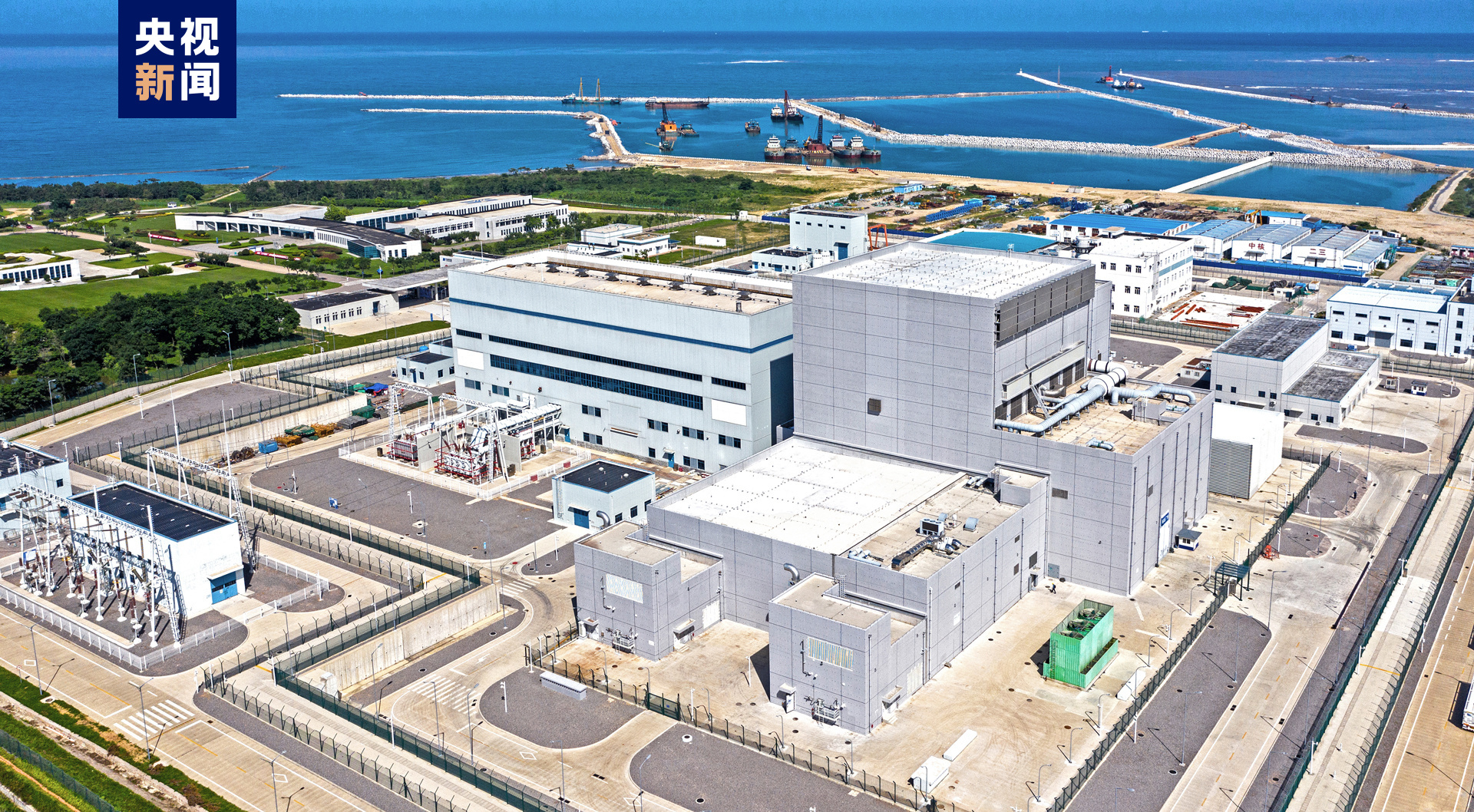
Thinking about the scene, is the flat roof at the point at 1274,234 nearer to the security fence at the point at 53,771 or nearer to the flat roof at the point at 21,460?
the flat roof at the point at 21,460

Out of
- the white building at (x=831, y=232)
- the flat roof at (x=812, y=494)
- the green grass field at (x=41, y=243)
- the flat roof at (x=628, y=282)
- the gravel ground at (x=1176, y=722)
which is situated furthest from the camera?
the green grass field at (x=41, y=243)

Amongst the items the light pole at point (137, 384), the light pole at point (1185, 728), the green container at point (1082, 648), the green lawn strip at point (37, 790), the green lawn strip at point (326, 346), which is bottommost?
the green lawn strip at point (37, 790)

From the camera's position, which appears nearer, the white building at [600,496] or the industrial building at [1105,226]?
the white building at [600,496]

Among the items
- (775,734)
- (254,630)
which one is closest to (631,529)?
(775,734)

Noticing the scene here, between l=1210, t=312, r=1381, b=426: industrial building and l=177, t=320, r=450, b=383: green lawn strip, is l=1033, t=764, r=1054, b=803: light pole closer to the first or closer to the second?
l=1210, t=312, r=1381, b=426: industrial building

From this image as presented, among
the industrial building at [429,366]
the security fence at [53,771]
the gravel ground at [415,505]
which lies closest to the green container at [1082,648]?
the gravel ground at [415,505]

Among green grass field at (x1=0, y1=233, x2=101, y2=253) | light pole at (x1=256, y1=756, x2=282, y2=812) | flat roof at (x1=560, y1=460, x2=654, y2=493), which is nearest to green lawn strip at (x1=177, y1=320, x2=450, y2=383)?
flat roof at (x1=560, y1=460, x2=654, y2=493)

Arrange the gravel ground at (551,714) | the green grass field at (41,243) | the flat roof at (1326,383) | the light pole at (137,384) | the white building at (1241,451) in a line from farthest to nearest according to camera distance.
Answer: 1. the green grass field at (41,243)
2. the light pole at (137,384)
3. the flat roof at (1326,383)
4. the white building at (1241,451)
5. the gravel ground at (551,714)

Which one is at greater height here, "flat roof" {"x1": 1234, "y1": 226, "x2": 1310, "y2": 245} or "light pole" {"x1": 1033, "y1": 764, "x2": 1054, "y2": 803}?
"flat roof" {"x1": 1234, "y1": 226, "x2": 1310, "y2": 245}

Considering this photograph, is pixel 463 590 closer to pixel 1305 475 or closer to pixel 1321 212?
pixel 1305 475
